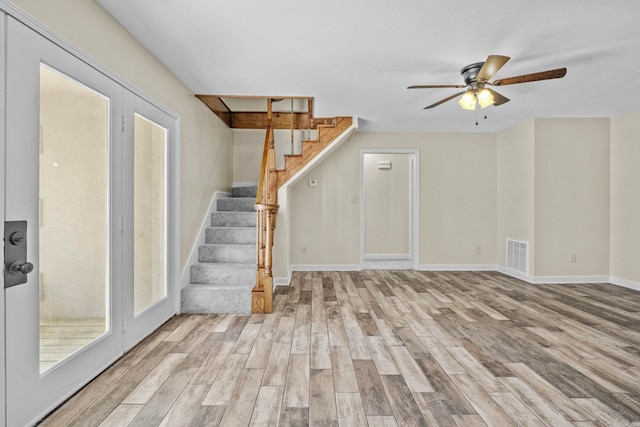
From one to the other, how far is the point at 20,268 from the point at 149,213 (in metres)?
1.51

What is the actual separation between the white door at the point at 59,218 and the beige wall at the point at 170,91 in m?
0.17

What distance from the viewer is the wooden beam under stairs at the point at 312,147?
5.02 metres

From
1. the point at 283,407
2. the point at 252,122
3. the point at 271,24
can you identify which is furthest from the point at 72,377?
the point at 252,122

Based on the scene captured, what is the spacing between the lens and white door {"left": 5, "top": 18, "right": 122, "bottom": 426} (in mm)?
1723

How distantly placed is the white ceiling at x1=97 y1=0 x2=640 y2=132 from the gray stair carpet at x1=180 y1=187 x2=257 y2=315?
1.66 meters

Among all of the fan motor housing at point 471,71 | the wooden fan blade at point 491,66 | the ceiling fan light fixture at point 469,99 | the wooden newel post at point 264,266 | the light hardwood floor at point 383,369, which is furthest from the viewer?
the wooden newel post at point 264,266

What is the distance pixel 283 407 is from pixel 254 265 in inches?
90.6

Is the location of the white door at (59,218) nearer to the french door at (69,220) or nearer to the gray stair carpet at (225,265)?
the french door at (69,220)

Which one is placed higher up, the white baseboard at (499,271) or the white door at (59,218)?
the white door at (59,218)

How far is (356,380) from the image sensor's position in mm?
2312

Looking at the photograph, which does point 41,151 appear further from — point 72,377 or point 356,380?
point 356,380

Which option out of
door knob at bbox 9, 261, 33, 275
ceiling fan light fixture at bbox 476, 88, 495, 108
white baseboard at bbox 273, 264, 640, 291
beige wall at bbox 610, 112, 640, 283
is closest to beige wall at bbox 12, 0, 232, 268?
door knob at bbox 9, 261, 33, 275

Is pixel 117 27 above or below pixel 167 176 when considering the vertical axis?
above

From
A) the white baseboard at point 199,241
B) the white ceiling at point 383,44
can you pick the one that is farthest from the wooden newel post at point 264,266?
the white ceiling at point 383,44
